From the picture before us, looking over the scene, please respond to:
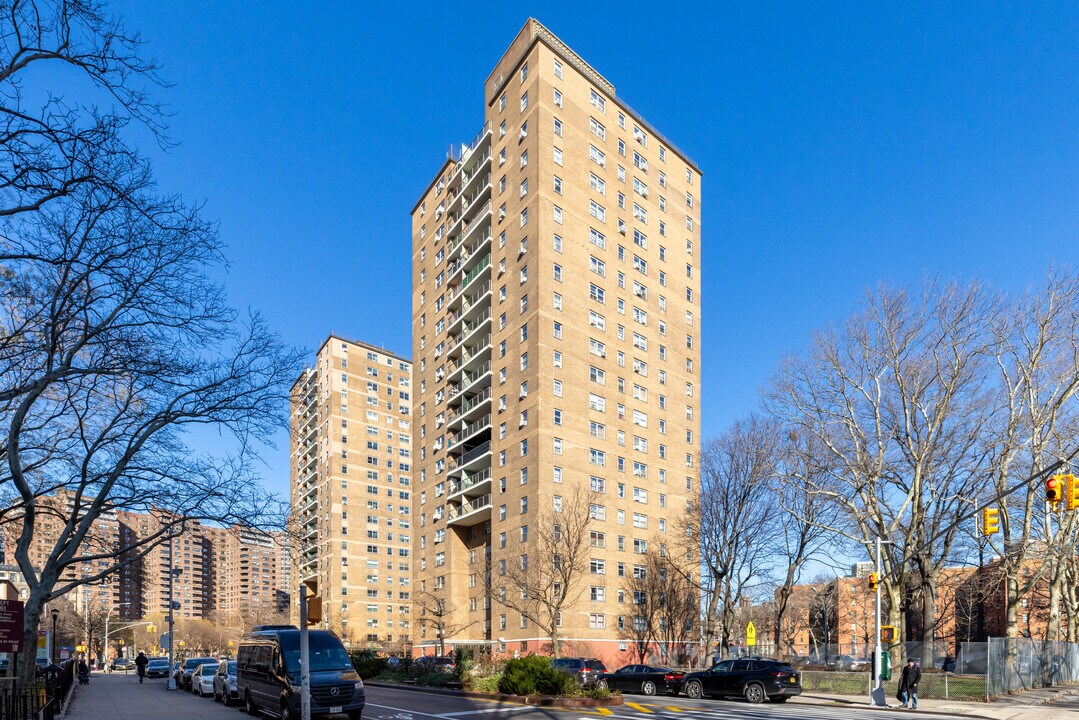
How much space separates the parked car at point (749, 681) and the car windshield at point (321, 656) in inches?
679

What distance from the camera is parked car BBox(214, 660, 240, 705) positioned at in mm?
27359

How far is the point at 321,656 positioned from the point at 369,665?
75.5 feet

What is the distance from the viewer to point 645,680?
3559 centimetres

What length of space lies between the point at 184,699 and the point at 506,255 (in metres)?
43.1

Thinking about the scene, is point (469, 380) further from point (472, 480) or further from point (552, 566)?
point (552, 566)

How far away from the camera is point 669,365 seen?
71688 millimetres

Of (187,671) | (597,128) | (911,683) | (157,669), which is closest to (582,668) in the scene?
(911,683)

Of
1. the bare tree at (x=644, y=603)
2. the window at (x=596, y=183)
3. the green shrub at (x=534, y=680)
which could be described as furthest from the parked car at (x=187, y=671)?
the window at (x=596, y=183)

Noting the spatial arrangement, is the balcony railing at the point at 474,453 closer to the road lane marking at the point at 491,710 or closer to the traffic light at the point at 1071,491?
the road lane marking at the point at 491,710

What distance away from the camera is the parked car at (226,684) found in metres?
Answer: 27.4

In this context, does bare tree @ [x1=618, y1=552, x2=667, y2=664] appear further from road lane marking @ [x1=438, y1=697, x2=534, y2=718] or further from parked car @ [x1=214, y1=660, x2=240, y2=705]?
road lane marking @ [x1=438, y1=697, x2=534, y2=718]

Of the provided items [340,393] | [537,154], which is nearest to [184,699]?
[537,154]

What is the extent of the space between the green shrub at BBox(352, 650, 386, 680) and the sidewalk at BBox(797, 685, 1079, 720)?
21574mm

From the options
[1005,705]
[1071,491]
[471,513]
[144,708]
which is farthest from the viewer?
[471,513]
